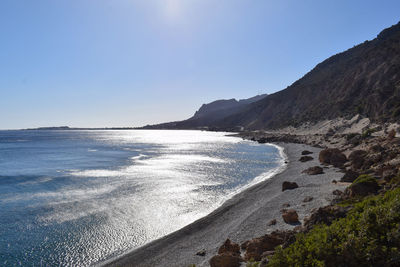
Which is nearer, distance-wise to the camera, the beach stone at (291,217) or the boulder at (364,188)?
the boulder at (364,188)

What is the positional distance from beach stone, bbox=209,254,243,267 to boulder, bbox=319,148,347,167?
2371 cm

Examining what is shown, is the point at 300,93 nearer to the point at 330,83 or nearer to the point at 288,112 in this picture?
the point at 288,112

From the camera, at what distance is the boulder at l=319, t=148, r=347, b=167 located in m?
30.5

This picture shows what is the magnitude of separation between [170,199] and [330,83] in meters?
101

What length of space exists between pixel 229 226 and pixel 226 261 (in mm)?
6282

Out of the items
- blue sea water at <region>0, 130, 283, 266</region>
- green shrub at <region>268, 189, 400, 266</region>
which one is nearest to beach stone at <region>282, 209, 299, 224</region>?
blue sea water at <region>0, 130, 283, 266</region>

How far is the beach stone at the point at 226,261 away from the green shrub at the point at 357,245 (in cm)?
324

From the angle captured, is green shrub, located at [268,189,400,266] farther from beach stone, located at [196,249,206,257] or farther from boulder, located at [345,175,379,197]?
boulder, located at [345,175,379,197]

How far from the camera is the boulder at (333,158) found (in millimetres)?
30506

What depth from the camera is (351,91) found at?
8069 centimetres

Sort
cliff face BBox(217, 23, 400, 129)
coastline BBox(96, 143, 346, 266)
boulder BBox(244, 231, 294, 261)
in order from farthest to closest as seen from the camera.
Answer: cliff face BBox(217, 23, 400, 129) → coastline BBox(96, 143, 346, 266) → boulder BBox(244, 231, 294, 261)

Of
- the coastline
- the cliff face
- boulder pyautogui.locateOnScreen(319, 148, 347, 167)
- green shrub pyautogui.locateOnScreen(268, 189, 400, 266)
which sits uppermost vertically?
the cliff face

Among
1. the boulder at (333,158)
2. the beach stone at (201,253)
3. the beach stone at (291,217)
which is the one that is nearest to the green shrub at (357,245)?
the beach stone at (201,253)

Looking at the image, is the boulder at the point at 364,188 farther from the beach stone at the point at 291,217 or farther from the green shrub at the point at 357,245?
the green shrub at the point at 357,245
